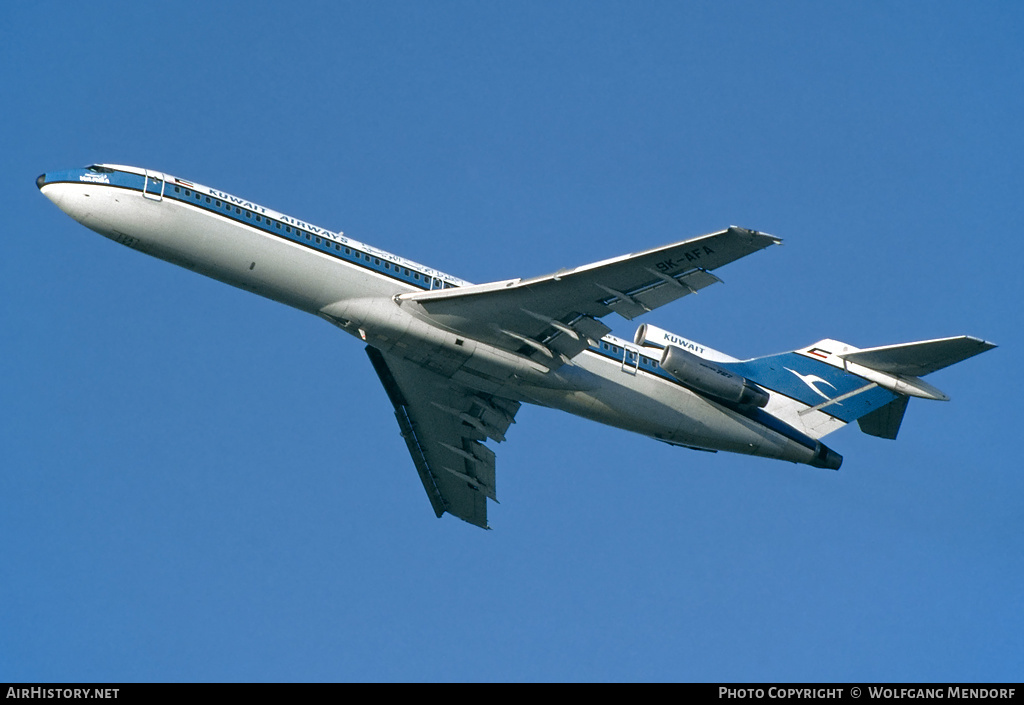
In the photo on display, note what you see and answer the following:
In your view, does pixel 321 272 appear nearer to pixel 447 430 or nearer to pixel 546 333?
pixel 546 333

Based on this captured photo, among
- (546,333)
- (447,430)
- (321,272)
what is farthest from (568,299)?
(447,430)

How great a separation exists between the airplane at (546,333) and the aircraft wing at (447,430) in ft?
0.41

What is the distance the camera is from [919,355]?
33.8 meters

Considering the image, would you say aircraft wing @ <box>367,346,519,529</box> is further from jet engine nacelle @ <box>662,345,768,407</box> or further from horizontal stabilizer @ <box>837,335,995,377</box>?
horizontal stabilizer @ <box>837,335,995,377</box>

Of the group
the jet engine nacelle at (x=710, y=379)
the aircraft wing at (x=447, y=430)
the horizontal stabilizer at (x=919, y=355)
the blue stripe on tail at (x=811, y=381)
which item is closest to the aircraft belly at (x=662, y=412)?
A: the jet engine nacelle at (x=710, y=379)

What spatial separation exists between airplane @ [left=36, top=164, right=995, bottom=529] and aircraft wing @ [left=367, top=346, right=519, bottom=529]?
12 centimetres

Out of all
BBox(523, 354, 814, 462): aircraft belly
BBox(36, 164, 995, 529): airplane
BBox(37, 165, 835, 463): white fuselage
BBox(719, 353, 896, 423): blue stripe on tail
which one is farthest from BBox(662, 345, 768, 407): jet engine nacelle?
BBox(719, 353, 896, 423): blue stripe on tail

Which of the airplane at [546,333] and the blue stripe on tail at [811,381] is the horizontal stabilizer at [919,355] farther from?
the blue stripe on tail at [811,381]

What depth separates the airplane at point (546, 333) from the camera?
31016 millimetres

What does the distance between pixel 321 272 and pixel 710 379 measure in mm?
12335

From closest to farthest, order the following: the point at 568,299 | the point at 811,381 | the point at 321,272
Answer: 1. the point at 568,299
2. the point at 321,272
3. the point at 811,381

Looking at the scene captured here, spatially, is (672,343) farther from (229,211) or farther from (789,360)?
(229,211)

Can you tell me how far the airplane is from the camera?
3102cm
